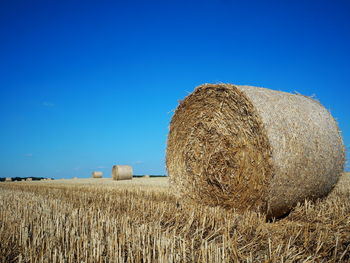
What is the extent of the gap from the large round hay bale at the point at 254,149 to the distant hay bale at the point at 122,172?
11896 mm

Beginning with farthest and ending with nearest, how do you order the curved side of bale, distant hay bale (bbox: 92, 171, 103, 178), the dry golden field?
distant hay bale (bbox: 92, 171, 103, 178) < the curved side of bale < the dry golden field

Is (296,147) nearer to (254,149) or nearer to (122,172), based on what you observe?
(254,149)

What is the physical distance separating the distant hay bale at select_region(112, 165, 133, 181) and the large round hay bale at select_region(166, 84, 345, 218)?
11896 millimetres

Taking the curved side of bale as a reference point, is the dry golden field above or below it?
below

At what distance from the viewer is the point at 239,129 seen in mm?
5352

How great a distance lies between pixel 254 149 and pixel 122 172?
14.0 meters

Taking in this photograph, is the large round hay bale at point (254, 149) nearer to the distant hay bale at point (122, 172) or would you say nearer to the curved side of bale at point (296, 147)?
the curved side of bale at point (296, 147)

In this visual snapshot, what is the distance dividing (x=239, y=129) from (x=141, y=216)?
7.14 feet

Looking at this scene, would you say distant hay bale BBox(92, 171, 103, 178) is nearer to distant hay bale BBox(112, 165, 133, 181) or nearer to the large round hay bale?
distant hay bale BBox(112, 165, 133, 181)

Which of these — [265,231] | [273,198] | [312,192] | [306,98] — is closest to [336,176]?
[312,192]

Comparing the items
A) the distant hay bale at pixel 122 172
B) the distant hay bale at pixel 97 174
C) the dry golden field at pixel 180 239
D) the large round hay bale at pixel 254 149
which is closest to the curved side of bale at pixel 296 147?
the large round hay bale at pixel 254 149

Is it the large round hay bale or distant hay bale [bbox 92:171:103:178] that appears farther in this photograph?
distant hay bale [bbox 92:171:103:178]

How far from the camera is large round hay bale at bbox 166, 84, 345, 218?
4.81m

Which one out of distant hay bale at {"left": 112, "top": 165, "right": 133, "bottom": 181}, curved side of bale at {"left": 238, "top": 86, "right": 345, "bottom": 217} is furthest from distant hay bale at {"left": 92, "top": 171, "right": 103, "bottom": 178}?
curved side of bale at {"left": 238, "top": 86, "right": 345, "bottom": 217}
